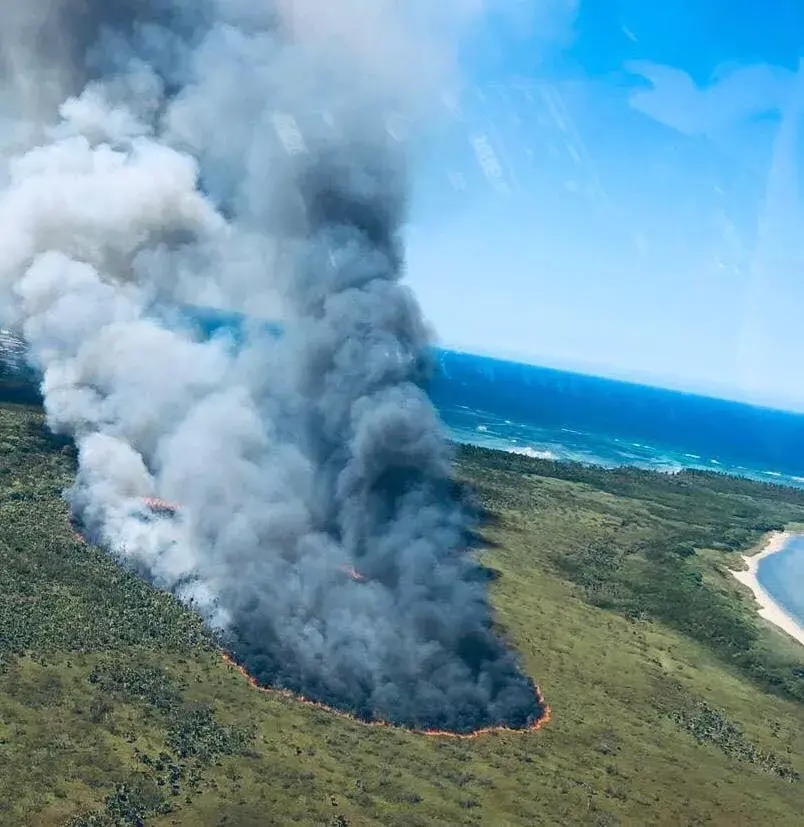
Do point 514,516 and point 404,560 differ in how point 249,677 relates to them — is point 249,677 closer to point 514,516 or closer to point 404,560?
point 404,560

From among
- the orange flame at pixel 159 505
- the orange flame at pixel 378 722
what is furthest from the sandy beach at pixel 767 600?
the orange flame at pixel 159 505

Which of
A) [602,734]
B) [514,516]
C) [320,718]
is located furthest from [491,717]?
[514,516]

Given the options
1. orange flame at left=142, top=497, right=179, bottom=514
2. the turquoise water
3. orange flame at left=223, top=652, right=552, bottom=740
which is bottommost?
orange flame at left=223, top=652, right=552, bottom=740

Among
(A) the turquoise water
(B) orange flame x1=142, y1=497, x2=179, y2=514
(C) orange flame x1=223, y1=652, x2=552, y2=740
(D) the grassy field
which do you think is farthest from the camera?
(A) the turquoise water

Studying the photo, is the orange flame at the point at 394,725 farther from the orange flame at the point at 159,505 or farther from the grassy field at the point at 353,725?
the orange flame at the point at 159,505

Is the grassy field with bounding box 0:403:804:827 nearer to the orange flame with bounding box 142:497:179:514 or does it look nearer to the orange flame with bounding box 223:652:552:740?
the orange flame with bounding box 223:652:552:740

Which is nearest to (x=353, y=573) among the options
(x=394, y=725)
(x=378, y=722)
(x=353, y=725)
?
(x=378, y=722)

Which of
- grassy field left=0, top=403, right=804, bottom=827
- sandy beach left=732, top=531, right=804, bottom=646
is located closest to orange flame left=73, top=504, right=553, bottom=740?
grassy field left=0, top=403, right=804, bottom=827
